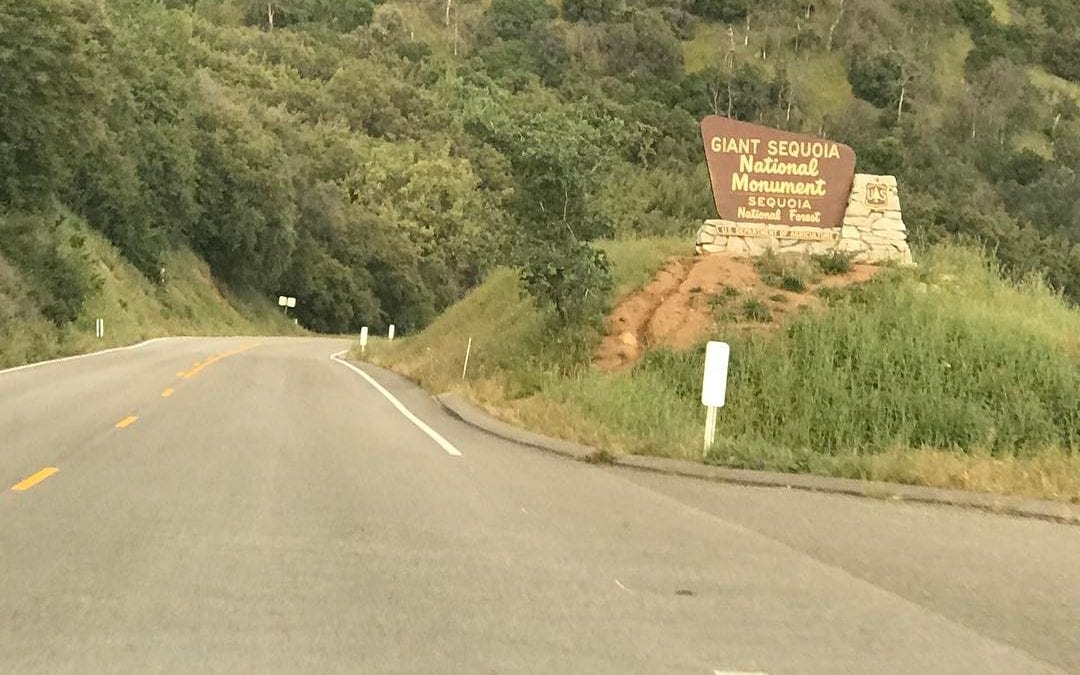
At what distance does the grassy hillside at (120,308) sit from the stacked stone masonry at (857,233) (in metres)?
17.9

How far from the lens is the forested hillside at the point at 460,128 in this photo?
120 feet

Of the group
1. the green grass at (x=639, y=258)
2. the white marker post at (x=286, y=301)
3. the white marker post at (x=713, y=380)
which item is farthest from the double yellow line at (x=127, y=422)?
the white marker post at (x=286, y=301)

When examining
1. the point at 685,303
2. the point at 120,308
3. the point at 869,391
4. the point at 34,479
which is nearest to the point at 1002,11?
the point at 120,308

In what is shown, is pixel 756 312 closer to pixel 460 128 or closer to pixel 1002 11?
pixel 460 128

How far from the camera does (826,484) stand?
11891 mm

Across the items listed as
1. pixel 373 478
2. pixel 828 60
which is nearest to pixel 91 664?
pixel 373 478

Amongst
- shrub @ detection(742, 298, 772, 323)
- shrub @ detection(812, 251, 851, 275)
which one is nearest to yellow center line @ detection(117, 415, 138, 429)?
shrub @ detection(742, 298, 772, 323)

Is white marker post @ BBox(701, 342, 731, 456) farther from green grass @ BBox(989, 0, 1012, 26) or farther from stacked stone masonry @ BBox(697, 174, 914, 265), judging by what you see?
green grass @ BBox(989, 0, 1012, 26)

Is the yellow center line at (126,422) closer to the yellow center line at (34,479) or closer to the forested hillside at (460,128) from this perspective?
the yellow center line at (34,479)

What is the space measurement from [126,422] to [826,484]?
9342mm

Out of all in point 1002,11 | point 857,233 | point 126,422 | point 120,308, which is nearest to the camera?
point 126,422

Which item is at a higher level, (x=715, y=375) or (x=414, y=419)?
(x=715, y=375)

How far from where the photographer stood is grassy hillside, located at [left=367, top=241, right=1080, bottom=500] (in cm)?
1298

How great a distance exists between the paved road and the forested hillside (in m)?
10.8
